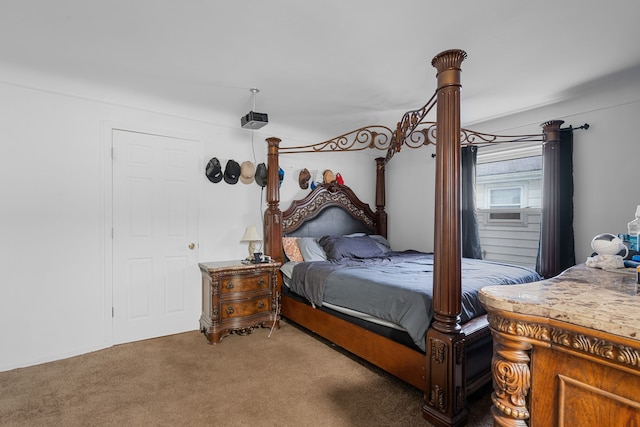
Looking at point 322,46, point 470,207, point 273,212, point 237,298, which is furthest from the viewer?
point 470,207

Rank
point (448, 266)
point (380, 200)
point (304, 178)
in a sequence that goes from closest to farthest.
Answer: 1. point (448, 266)
2. point (304, 178)
3. point (380, 200)

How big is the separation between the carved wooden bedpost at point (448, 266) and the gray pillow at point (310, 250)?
78.8 inches

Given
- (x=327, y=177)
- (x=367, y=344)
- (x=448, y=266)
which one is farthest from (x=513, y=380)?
(x=327, y=177)

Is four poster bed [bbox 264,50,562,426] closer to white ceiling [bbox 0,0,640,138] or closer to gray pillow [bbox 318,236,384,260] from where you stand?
gray pillow [bbox 318,236,384,260]

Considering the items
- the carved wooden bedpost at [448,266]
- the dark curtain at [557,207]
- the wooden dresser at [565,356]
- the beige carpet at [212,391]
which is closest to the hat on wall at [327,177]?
the beige carpet at [212,391]

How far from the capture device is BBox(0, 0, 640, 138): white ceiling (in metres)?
1.84

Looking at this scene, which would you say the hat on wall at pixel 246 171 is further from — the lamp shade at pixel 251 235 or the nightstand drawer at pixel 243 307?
the nightstand drawer at pixel 243 307

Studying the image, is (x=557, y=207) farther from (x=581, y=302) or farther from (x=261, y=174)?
(x=261, y=174)

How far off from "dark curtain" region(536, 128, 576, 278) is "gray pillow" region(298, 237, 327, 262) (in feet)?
7.68

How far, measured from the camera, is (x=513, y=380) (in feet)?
2.95

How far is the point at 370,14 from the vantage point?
1.88 meters

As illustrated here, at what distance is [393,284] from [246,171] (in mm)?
2251

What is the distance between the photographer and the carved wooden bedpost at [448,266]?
6.15ft

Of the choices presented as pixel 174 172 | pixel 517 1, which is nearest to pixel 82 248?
pixel 174 172
